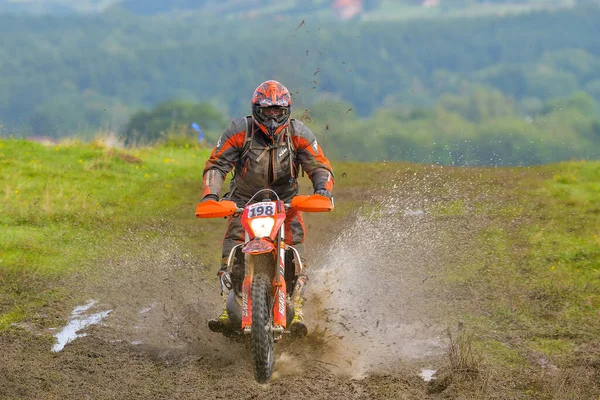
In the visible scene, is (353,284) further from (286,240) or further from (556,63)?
(556,63)

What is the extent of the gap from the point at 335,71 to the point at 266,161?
90775 millimetres

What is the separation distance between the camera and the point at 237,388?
7008 millimetres

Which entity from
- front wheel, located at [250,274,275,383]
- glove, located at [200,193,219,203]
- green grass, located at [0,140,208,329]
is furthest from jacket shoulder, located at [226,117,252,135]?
green grass, located at [0,140,208,329]

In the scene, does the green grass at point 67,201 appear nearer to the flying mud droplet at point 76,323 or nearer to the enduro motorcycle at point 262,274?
the flying mud droplet at point 76,323

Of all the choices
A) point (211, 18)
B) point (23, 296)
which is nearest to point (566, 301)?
point (23, 296)

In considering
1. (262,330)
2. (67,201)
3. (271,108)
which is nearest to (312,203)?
(271,108)

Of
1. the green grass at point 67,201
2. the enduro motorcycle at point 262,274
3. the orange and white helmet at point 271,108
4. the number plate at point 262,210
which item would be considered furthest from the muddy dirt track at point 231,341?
the orange and white helmet at point 271,108

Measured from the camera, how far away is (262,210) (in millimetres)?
7371

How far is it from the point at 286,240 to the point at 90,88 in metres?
131

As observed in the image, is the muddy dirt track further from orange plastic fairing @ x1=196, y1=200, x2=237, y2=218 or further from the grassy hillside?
orange plastic fairing @ x1=196, y1=200, x2=237, y2=218

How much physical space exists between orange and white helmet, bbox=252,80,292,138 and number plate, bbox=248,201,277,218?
0.86 m

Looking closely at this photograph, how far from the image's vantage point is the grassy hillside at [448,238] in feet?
26.1

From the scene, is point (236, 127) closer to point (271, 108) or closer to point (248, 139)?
point (248, 139)

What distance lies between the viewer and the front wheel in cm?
678
